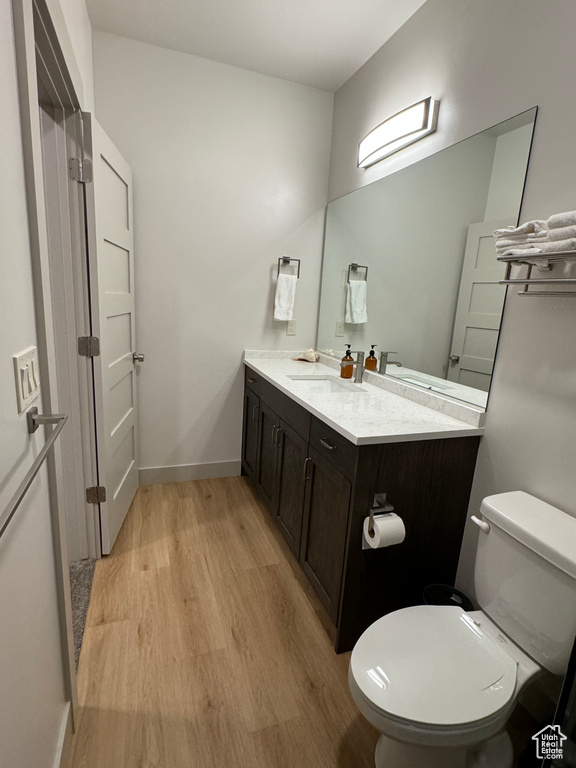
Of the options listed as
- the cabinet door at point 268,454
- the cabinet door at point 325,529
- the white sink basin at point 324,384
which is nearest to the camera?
the cabinet door at point 325,529

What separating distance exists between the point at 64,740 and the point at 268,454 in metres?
1.46

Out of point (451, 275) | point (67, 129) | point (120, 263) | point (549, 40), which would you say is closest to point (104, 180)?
point (67, 129)

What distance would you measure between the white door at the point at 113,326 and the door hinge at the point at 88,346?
0.07 feet

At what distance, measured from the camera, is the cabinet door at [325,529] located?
150cm

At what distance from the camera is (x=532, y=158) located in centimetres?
134

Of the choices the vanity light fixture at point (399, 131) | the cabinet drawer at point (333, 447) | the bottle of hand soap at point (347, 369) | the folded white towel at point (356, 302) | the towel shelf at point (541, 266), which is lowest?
the cabinet drawer at point (333, 447)

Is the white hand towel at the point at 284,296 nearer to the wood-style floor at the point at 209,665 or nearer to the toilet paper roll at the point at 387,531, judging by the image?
the wood-style floor at the point at 209,665

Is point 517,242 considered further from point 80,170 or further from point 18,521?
point 80,170

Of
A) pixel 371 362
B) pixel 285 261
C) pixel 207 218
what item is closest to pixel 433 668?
pixel 371 362

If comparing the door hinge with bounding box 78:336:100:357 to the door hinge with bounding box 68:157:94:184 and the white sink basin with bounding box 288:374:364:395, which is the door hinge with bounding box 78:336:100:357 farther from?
the white sink basin with bounding box 288:374:364:395

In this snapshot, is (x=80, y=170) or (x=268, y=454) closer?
(x=80, y=170)

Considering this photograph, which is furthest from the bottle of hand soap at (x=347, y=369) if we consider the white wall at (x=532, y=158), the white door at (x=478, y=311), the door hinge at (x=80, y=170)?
the door hinge at (x=80, y=170)

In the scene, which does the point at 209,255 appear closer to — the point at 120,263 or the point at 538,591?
the point at 120,263

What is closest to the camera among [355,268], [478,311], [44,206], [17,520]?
[17,520]
